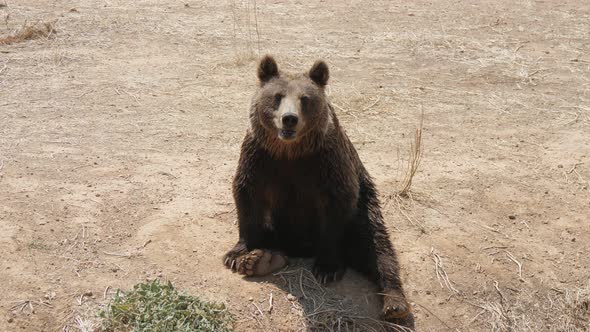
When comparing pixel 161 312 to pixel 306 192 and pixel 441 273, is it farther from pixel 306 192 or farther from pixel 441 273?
pixel 441 273

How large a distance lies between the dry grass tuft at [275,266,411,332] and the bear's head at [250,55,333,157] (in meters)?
1.10

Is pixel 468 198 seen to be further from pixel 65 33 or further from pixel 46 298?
pixel 65 33

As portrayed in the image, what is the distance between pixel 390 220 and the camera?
22.3ft

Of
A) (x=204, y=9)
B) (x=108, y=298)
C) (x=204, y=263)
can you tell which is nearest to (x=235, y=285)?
(x=204, y=263)

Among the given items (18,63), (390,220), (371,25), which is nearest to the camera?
(390,220)

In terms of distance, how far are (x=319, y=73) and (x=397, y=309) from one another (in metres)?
1.97

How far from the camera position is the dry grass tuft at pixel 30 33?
1062 centimetres

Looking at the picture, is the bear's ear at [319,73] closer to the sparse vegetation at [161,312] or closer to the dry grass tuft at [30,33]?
the sparse vegetation at [161,312]

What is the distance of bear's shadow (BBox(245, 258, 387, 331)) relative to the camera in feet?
17.7

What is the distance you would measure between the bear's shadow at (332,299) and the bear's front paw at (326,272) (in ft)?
0.12

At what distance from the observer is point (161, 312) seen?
5.05 m

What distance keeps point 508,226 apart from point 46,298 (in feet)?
13.8

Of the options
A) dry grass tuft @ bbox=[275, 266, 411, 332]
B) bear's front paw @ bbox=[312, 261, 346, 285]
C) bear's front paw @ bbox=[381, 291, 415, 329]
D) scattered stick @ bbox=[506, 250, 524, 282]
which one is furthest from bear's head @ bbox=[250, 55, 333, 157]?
scattered stick @ bbox=[506, 250, 524, 282]

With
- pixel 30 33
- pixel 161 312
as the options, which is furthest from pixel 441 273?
pixel 30 33
